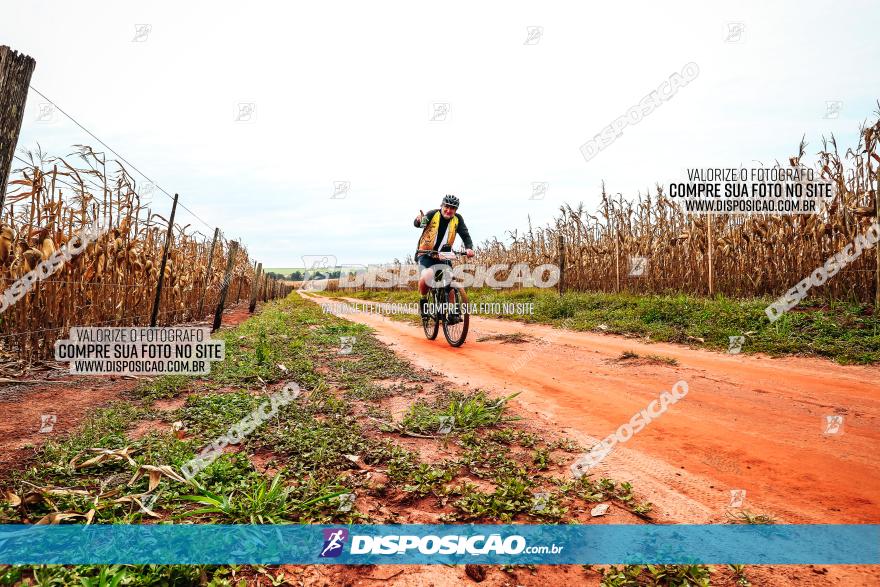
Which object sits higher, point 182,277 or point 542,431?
point 182,277

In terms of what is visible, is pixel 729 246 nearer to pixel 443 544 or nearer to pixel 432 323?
pixel 432 323

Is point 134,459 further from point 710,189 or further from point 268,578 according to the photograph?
point 710,189

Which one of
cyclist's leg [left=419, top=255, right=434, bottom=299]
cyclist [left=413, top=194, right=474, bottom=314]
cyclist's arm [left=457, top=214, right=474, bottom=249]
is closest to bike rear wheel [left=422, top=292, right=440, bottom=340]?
cyclist's leg [left=419, top=255, right=434, bottom=299]

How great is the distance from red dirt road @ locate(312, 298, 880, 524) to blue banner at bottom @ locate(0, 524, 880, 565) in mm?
178

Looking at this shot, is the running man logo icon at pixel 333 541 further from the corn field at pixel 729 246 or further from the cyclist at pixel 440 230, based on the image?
the corn field at pixel 729 246

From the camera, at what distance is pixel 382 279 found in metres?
44.0

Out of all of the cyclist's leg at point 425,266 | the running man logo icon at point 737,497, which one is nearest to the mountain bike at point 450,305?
the cyclist's leg at point 425,266

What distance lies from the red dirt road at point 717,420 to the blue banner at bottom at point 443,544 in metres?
0.18

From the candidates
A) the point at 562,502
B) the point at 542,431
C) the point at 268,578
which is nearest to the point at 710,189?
the point at 542,431

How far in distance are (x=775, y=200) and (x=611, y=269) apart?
5752 mm

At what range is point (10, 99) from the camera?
122 inches

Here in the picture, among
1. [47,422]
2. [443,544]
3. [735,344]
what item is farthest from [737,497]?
[735,344]

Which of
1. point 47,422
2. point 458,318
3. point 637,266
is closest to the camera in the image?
point 47,422

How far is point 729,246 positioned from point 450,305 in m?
9.15
